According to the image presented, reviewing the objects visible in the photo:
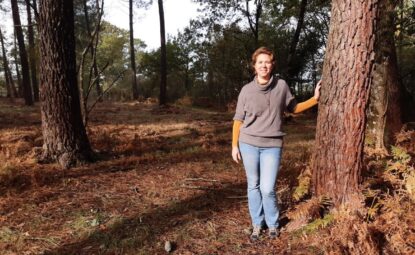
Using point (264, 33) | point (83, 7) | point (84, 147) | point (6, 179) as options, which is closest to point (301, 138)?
point (84, 147)

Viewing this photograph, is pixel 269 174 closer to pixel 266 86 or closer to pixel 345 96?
pixel 266 86

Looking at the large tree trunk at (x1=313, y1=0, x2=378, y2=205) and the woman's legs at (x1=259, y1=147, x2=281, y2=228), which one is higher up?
the large tree trunk at (x1=313, y1=0, x2=378, y2=205)

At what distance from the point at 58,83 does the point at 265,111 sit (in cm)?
447

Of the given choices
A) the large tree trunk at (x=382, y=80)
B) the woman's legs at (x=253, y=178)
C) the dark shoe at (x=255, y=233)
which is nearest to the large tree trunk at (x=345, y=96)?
the woman's legs at (x=253, y=178)

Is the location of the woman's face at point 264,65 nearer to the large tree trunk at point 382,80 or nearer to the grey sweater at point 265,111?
the grey sweater at point 265,111

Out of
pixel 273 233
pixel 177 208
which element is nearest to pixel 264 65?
pixel 273 233

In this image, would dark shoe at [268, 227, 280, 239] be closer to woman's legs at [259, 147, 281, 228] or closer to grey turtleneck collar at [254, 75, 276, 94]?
woman's legs at [259, 147, 281, 228]

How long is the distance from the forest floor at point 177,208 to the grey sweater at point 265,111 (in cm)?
88

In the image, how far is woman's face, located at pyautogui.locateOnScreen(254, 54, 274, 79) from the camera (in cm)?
396

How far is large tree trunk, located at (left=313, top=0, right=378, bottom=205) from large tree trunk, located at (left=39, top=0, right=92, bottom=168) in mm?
4771

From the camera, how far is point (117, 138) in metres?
9.28

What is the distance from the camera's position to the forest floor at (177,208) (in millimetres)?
3906

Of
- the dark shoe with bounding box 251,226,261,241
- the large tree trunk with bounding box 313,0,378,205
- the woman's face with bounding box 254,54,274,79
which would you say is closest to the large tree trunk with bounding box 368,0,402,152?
the large tree trunk with bounding box 313,0,378,205

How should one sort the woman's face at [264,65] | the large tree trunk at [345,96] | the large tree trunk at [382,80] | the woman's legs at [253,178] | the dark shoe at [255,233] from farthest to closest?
1. the large tree trunk at [382,80]
2. the dark shoe at [255,233]
3. the woman's legs at [253,178]
4. the woman's face at [264,65]
5. the large tree trunk at [345,96]
